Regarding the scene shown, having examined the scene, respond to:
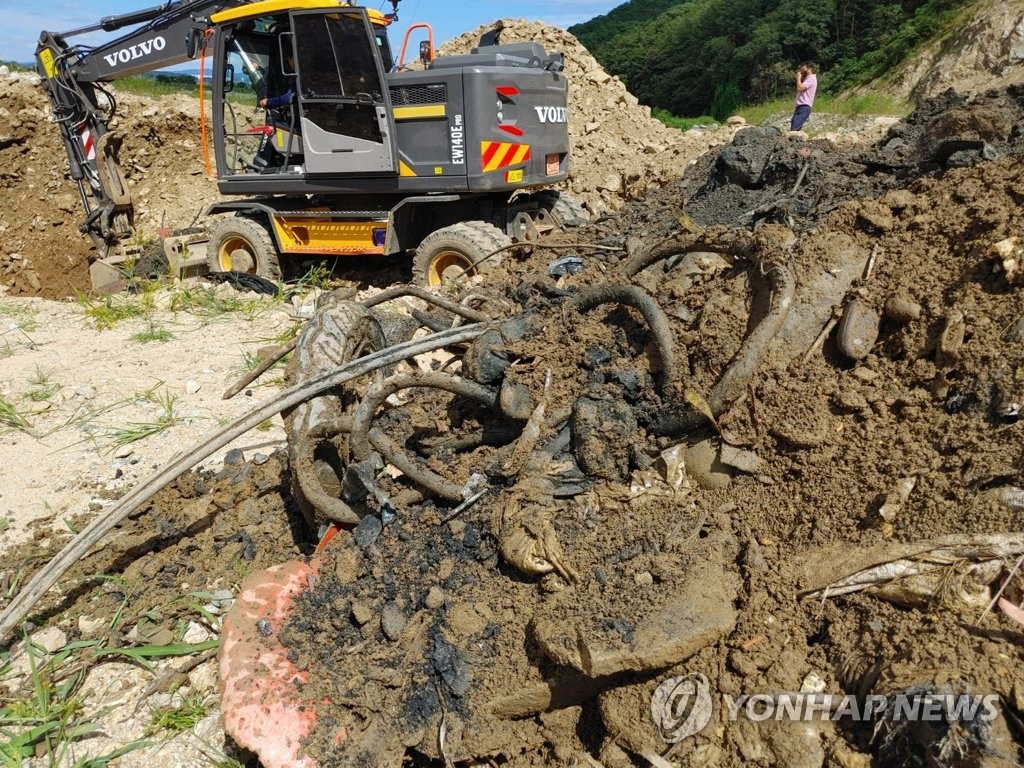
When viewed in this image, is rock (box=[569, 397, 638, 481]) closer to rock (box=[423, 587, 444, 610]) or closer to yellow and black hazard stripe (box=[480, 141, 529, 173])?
rock (box=[423, 587, 444, 610])

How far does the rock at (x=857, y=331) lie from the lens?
7.93 ft

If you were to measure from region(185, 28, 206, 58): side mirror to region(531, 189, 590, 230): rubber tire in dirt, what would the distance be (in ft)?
12.1

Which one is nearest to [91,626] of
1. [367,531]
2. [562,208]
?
[367,531]

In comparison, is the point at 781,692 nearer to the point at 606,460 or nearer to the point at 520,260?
the point at 606,460

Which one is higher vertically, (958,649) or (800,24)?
(800,24)

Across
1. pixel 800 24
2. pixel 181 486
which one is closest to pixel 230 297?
pixel 181 486

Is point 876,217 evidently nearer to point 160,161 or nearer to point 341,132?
point 341,132

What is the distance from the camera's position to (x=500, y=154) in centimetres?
647

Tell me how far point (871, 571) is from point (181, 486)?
322 cm

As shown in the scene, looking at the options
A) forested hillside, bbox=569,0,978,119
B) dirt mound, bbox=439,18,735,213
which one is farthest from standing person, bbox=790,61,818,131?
forested hillside, bbox=569,0,978,119

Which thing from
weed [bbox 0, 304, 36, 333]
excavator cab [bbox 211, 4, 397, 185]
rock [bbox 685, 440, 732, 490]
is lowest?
weed [bbox 0, 304, 36, 333]

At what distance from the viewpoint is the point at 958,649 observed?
1593 mm
